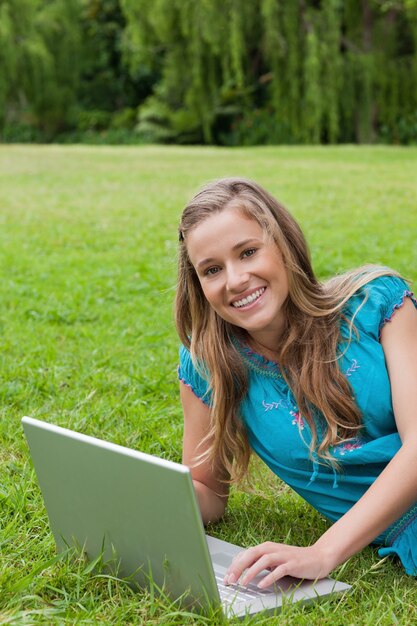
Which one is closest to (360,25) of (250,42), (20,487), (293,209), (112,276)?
(250,42)

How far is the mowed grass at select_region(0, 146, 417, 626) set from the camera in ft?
6.95

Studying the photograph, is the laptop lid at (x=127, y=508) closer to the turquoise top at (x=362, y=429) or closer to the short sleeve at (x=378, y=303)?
the turquoise top at (x=362, y=429)

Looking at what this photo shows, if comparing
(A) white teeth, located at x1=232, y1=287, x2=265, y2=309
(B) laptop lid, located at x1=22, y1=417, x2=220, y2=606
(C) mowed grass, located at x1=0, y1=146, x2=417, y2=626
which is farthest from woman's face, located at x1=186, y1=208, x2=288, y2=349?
(C) mowed grass, located at x1=0, y1=146, x2=417, y2=626

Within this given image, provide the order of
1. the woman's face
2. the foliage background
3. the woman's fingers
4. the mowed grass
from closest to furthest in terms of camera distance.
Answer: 1. the woman's fingers
2. the mowed grass
3. the woman's face
4. the foliage background

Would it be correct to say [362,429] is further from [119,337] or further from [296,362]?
[119,337]

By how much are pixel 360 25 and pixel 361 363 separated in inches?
721

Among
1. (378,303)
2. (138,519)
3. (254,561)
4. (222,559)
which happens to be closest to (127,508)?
(138,519)

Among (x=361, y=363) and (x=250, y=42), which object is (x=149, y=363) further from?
(x=250, y=42)

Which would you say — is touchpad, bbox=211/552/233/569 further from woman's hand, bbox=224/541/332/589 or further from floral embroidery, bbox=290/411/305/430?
floral embroidery, bbox=290/411/305/430

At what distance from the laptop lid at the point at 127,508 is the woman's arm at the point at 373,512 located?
0.13m

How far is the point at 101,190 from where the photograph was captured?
37.4 feet

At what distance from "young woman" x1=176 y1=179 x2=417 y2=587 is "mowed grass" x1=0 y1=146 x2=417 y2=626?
8.2 inches

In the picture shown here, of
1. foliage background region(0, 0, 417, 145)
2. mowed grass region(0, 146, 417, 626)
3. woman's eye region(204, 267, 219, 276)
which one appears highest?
woman's eye region(204, 267, 219, 276)

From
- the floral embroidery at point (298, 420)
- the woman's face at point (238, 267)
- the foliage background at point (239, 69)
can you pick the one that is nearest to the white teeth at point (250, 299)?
the woman's face at point (238, 267)
